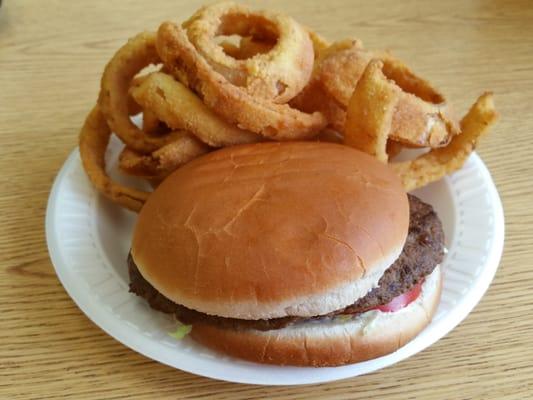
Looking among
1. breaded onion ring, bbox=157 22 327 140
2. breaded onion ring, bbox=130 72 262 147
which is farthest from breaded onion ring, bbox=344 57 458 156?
breaded onion ring, bbox=130 72 262 147

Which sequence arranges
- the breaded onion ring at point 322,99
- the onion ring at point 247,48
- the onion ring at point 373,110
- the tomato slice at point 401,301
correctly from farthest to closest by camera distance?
the onion ring at point 247,48, the breaded onion ring at point 322,99, the onion ring at point 373,110, the tomato slice at point 401,301

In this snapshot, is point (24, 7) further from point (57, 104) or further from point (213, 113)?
point (213, 113)

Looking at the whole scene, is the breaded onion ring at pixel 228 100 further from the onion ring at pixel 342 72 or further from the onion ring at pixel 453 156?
the onion ring at pixel 453 156

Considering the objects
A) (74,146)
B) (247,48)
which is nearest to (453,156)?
(247,48)

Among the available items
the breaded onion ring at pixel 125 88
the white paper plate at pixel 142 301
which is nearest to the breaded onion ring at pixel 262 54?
the breaded onion ring at pixel 125 88

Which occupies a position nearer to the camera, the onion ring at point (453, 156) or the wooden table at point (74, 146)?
the wooden table at point (74, 146)

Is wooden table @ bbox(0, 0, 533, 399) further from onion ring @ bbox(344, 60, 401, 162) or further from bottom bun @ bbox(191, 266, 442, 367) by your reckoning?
onion ring @ bbox(344, 60, 401, 162)
